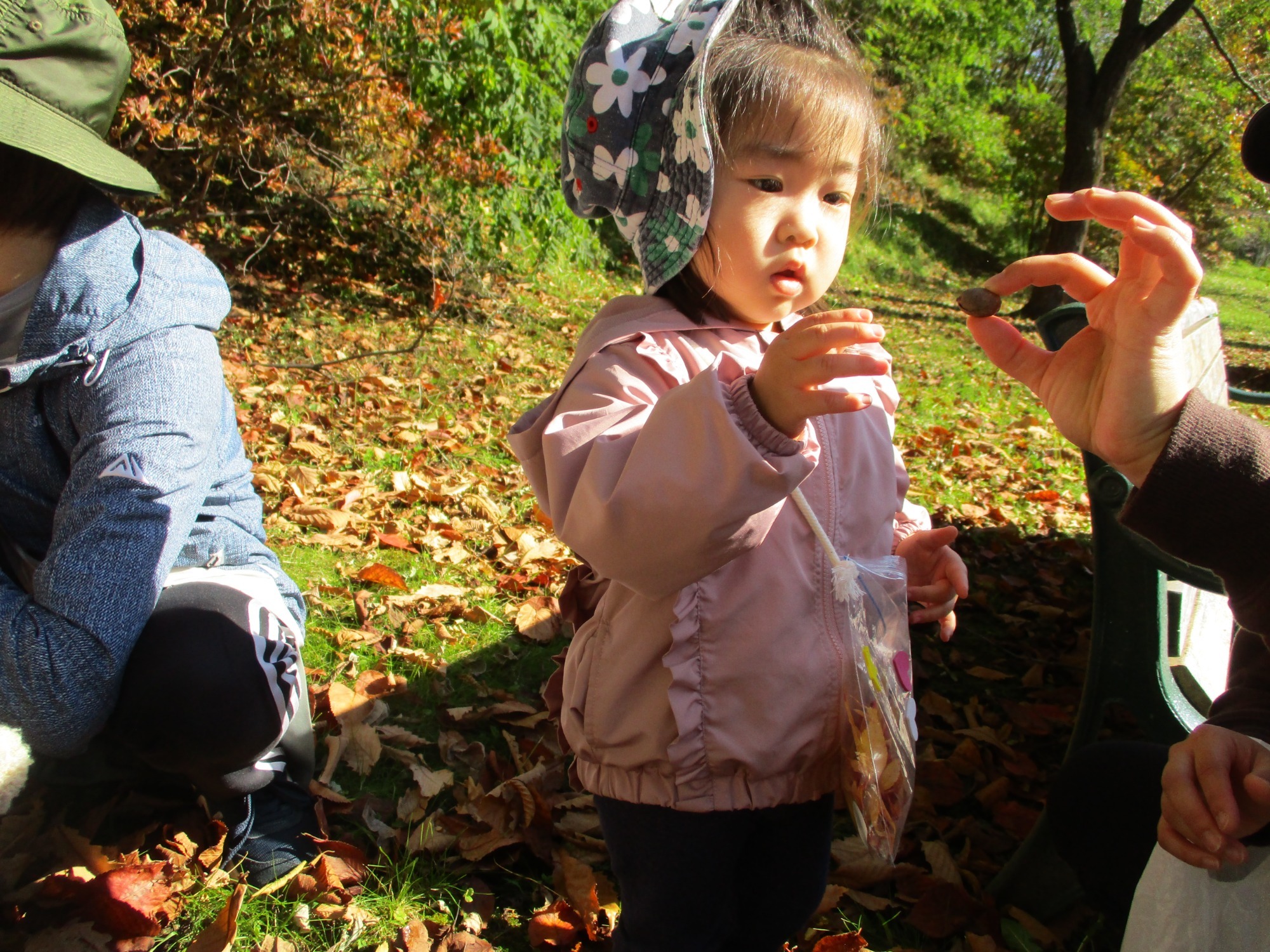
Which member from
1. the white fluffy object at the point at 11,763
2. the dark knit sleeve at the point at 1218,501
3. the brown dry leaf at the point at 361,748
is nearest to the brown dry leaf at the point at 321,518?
the brown dry leaf at the point at 361,748

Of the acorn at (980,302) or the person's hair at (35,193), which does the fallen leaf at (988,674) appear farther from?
the person's hair at (35,193)

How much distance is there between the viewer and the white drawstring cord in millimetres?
1331

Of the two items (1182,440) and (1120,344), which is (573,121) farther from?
(1182,440)

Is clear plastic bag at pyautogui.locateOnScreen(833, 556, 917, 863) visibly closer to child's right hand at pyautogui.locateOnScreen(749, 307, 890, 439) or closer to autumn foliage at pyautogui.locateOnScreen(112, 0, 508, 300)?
child's right hand at pyautogui.locateOnScreen(749, 307, 890, 439)

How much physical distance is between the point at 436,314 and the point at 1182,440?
20.7 ft

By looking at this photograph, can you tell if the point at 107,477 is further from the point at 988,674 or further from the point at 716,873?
the point at 988,674

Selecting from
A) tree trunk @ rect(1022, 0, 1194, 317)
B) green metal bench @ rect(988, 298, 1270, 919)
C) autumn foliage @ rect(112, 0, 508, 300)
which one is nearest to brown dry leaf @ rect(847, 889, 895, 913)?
green metal bench @ rect(988, 298, 1270, 919)

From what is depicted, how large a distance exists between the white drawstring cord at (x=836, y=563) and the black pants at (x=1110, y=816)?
676 mm

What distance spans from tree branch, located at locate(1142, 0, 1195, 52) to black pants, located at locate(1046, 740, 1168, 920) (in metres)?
12.2

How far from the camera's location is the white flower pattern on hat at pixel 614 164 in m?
1.46

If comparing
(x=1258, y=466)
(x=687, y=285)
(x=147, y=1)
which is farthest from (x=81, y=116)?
(x=147, y=1)

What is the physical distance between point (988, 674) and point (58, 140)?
2.99 meters

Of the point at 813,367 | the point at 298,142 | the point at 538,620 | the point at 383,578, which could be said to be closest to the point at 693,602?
the point at 813,367

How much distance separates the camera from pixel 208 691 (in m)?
1.76
